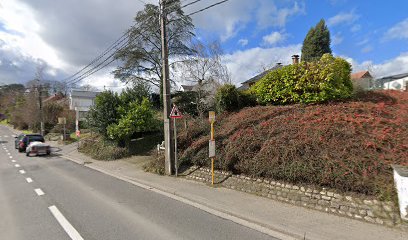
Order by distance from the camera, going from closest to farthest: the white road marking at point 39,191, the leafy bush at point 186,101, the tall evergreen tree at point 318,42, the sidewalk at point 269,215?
the sidewalk at point 269,215
the white road marking at point 39,191
the leafy bush at point 186,101
the tall evergreen tree at point 318,42

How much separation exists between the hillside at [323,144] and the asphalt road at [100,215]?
2.17m

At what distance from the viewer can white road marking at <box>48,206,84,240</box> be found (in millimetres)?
4672

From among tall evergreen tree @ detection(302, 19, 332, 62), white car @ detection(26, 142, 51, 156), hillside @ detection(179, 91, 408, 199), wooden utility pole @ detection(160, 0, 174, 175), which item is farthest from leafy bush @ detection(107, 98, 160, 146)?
tall evergreen tree @ detection(302, 19, 332, 62)

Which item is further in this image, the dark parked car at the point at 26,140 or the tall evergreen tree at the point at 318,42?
the tall evergreen tree at the point at 318,42

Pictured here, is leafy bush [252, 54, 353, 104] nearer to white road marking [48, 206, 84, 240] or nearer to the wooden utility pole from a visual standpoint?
the wooden utility pole

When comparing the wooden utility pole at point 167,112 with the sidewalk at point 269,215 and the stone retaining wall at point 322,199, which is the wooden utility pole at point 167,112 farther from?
the stone retaining wall at point 322,199

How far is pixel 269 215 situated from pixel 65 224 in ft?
14.7

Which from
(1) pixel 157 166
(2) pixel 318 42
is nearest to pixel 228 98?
(1) pixel 157 166

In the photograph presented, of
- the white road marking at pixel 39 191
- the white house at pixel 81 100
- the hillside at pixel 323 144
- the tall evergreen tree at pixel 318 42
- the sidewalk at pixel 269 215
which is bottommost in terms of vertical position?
the white road marking at pixel 39 191

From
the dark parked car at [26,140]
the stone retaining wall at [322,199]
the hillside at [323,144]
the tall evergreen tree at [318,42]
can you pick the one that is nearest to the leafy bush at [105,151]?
the dark parked car at [26,140]

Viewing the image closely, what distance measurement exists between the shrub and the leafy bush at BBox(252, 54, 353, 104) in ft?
3.93

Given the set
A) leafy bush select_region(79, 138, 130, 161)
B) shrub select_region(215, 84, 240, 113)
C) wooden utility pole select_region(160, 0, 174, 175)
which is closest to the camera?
wooden utility pole select_region(160, 0, 174, 175)

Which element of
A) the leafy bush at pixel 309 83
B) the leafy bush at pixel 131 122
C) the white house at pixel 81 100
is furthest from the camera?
the white house at pixel 81 100

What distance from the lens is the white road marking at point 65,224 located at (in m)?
4.67
